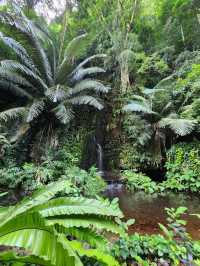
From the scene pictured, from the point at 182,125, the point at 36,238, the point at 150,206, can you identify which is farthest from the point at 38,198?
the point at 182,125

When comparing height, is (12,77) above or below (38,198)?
above

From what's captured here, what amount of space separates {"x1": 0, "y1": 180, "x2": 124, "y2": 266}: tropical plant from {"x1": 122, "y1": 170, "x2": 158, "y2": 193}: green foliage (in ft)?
14.5

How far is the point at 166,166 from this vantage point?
7023 mm

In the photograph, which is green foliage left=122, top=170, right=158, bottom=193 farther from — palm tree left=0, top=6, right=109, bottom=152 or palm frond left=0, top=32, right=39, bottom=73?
palm frond left=0, top=32, right=39, bottom=73

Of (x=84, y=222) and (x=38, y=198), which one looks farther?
(x=38, y=198)

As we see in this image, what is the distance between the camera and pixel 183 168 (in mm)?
6777

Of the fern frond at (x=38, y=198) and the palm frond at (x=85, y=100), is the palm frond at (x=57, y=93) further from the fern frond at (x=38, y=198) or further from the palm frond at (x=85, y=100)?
the fern frond at (x=38, y=198)

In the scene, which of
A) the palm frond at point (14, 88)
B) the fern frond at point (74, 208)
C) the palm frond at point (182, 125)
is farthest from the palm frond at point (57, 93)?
the fern frond at point (74, 208)

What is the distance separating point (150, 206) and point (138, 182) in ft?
4.55

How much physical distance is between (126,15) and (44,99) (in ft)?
16.1

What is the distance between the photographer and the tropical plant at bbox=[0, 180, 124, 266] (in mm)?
1307

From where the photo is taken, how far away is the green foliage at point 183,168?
640 cm

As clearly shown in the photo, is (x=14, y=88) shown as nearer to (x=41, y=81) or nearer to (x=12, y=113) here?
(x=41, y=81)

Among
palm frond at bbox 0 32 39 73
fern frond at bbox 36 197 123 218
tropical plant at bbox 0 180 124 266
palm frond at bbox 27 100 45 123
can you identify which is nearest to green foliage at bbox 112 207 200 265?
tropical plant at bbox 0 180 124 266
